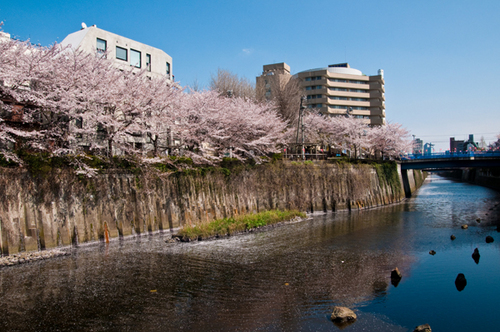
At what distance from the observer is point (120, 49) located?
42.8 metres

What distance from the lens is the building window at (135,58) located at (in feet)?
145

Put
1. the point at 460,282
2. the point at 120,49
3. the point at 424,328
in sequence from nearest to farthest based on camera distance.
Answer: the point at 424,328 → the point at 460,282 → the point at 120,49

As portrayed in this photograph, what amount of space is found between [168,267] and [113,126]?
15.3 meters

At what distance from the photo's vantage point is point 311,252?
23359mm

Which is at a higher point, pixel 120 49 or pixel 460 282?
pixel 120 49

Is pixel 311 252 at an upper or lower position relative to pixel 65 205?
lower

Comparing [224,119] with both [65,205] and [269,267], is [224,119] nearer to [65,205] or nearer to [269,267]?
[65,205]

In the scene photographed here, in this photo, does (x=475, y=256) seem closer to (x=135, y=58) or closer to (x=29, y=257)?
(x=29, y=257)

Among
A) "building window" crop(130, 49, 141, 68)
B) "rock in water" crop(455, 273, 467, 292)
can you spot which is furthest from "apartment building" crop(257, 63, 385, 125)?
"rock in water" crop(455, 273, 467, 292)

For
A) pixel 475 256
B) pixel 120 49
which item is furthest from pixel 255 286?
pixel 120 49

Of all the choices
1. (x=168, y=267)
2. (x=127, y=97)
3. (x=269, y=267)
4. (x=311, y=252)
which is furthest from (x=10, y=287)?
(x=127, y=97)

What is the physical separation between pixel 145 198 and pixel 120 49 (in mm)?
22627

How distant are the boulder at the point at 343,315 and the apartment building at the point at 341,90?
84.1m

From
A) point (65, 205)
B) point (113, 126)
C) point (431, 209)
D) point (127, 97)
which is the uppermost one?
point (127, 97)
